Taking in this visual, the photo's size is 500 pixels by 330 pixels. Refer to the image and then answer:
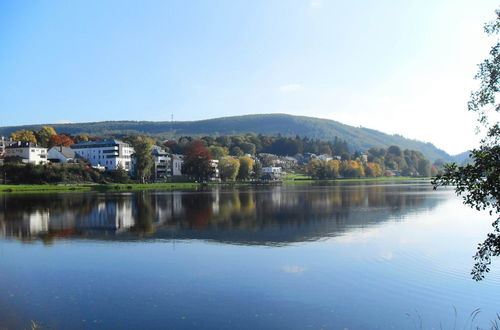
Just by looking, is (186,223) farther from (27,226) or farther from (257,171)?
(257,171)

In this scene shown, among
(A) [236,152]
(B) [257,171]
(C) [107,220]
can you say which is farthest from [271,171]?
(C) [107,220]

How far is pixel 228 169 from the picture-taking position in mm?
121312

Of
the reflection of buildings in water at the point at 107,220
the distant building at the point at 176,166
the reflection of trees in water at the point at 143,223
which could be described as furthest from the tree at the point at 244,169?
the reflection of buildings in water at the point at 107,220

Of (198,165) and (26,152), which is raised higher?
(26,152)

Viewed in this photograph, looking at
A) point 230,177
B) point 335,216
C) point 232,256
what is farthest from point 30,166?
point 232,256

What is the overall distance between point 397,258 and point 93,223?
71.8 feet

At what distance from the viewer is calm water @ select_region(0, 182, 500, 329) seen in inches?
462

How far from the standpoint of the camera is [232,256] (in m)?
19.4

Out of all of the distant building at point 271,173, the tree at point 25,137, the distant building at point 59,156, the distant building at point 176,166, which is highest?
the tree at point 25,137

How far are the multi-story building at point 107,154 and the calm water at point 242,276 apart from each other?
293 ft

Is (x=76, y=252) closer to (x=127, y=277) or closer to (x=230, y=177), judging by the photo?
(x=127, y=277)

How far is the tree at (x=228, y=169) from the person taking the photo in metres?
121

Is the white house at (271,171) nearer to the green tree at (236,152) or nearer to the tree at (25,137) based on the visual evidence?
the green tree at (236,152)

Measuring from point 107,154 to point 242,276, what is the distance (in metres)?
109
